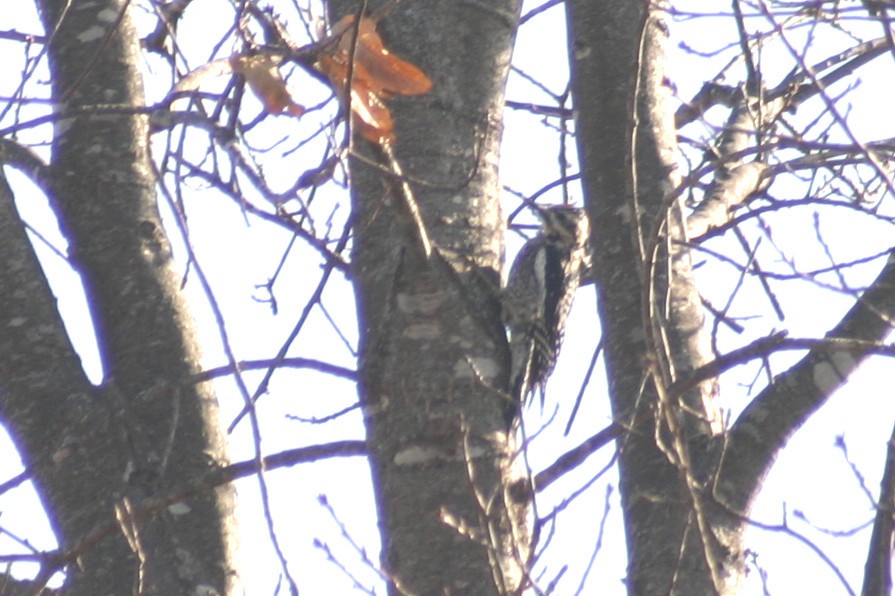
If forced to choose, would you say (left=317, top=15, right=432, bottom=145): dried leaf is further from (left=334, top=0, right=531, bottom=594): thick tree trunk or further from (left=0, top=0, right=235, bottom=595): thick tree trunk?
(left=0, top=0, right=235, bottom=595): thick tree trunk

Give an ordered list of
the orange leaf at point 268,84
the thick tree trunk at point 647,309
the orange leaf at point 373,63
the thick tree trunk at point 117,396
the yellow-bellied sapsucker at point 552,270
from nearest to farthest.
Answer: the orange leaf at point 268,84
the orange leaf at point 373,63
the thick tree trunk at point 647,309
the thick tree trunk at point 117,396
the yellow-bellied sapsucker at point 552,270

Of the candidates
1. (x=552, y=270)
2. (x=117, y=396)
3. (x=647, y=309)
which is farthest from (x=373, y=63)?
(x=552, y=270)

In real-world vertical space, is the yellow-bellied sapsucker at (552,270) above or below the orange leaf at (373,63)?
above

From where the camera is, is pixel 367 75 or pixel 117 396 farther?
pixel 117 396

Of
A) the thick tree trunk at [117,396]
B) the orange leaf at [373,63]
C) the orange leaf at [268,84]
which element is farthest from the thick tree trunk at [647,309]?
the thick tree trunk at [117,396]

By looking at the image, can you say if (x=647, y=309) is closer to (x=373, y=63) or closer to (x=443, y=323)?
(x=443, y=323)

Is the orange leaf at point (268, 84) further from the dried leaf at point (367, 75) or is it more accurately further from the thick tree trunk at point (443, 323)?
the thick tree trunk at point (443, 323)

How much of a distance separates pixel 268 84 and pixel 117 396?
1317mm

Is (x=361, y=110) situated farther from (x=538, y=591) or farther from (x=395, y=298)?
(x=538, y=591)

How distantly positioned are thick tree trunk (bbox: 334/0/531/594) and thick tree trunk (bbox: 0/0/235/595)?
A: 0.55 m

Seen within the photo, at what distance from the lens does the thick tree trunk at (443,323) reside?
3367mm

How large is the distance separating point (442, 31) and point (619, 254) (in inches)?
32.2

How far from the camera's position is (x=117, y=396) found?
12.7 feet

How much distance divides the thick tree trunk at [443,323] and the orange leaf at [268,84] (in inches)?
12.4
